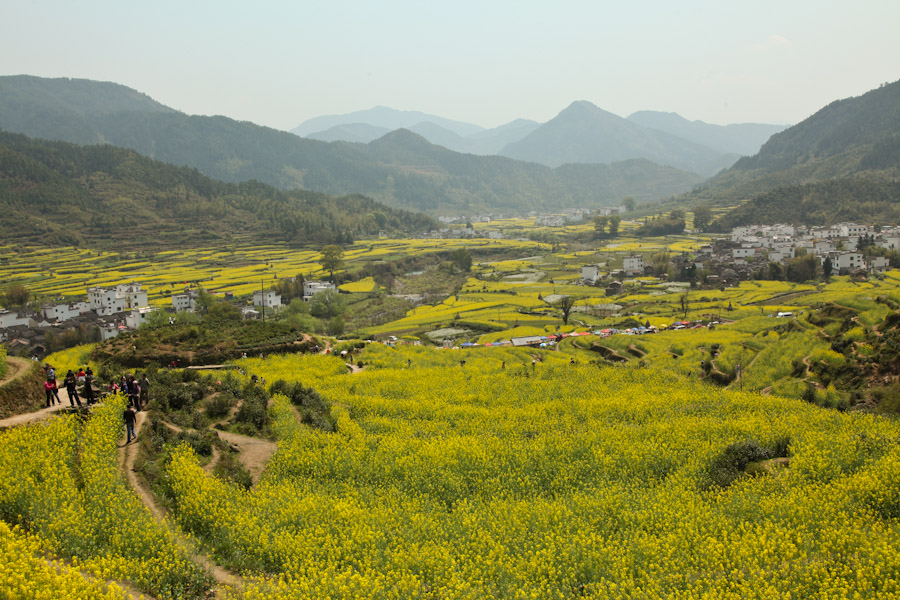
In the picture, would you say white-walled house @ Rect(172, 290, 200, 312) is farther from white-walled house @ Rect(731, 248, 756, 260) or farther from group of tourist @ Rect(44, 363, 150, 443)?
white-walled house @ Rect(731, 248, 756, 260)

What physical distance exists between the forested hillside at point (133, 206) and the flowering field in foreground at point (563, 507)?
112 metres

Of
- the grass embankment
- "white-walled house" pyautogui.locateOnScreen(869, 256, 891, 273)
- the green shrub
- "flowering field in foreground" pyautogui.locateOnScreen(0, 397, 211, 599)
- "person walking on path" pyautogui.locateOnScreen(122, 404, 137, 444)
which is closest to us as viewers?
"flowering field in foreground" pyautogui.locateOnScreen(0, 397, 211, 599)

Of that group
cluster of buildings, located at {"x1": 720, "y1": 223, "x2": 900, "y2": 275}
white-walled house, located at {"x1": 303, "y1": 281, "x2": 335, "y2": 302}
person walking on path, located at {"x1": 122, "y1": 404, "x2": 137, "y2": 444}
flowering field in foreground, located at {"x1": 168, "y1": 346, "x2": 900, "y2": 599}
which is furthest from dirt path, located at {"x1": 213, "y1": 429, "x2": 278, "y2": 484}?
cluster of buildings, located at {"x1": 720, "y1": 223, "x2": 900, "y2": 275}

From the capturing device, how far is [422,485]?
1777 centimetres

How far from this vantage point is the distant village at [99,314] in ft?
189

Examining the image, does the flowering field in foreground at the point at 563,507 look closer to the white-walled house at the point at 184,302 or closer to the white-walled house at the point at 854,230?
the white-walled house at the point at 184,302

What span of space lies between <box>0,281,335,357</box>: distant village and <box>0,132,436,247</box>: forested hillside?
48.6 metres

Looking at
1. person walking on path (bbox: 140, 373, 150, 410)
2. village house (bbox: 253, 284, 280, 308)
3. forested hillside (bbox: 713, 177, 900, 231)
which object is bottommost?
village house (bbox: 253, 284, 280, 308)

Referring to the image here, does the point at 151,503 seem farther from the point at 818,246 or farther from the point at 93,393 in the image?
the point at 818,246

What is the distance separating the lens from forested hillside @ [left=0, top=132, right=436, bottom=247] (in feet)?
371

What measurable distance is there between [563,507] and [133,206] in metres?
138

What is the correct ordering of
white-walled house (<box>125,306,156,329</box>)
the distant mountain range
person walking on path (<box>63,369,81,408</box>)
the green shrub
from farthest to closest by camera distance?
1. the distant mountain range
2. white-walled house (<box>125,306,156,329</box>)
3. person walking on path (<box>63,369,81,408</box>)
4. the green shrub

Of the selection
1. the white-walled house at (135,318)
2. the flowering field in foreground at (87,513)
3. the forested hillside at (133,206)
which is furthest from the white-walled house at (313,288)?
the flowering field in foreground at (87,513)

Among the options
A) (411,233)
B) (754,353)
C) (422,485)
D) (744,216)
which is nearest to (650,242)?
(744,216)
